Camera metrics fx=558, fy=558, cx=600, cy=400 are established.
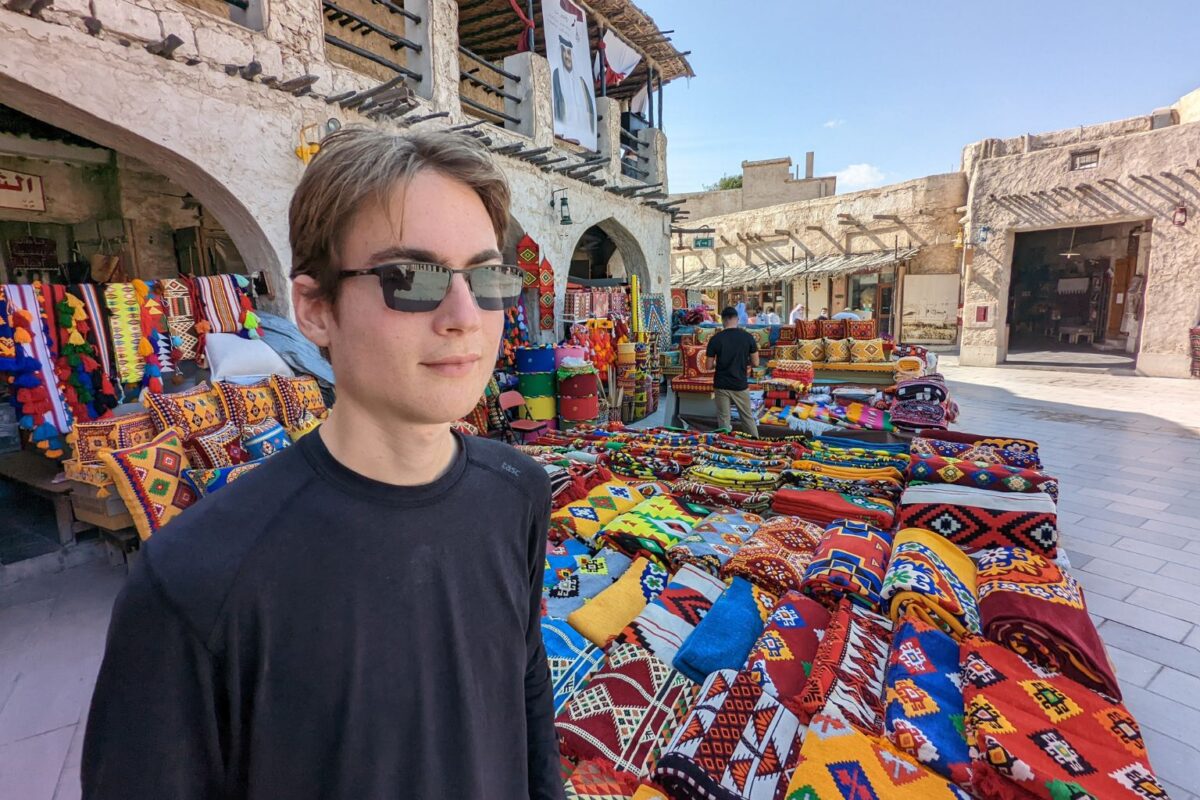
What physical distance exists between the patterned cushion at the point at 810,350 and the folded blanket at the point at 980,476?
5958 mm

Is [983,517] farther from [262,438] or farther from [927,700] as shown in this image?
→ [262,438]

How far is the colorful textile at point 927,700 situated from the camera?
4.98ft

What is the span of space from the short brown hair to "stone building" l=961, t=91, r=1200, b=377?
16760 millimetres

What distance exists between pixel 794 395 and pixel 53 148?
8.66 m

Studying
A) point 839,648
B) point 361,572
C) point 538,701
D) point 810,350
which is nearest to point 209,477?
point 538,701

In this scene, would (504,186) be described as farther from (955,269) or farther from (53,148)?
(955,269)

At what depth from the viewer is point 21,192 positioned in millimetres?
6191

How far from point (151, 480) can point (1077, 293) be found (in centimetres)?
2730

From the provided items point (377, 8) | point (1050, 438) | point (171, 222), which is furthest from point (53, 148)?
point (1050, 438)

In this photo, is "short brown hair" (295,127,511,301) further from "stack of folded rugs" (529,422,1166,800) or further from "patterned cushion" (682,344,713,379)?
"patterned cushion" (682,344,713,379)

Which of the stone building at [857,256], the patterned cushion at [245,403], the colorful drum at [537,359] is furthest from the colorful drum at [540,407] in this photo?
the stone building at [857,256]

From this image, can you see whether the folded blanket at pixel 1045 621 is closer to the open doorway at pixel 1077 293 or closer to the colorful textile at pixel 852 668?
the colorful textile at pixel 852 668

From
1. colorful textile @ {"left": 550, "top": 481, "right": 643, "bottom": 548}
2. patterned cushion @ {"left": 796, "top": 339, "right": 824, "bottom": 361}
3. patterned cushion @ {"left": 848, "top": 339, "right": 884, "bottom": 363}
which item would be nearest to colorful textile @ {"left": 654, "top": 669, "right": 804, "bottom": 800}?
colorful textile @ {"left": 550, "top": 481, "right": 643, "bottom": 548}

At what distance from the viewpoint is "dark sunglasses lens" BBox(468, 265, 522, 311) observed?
941 mm
